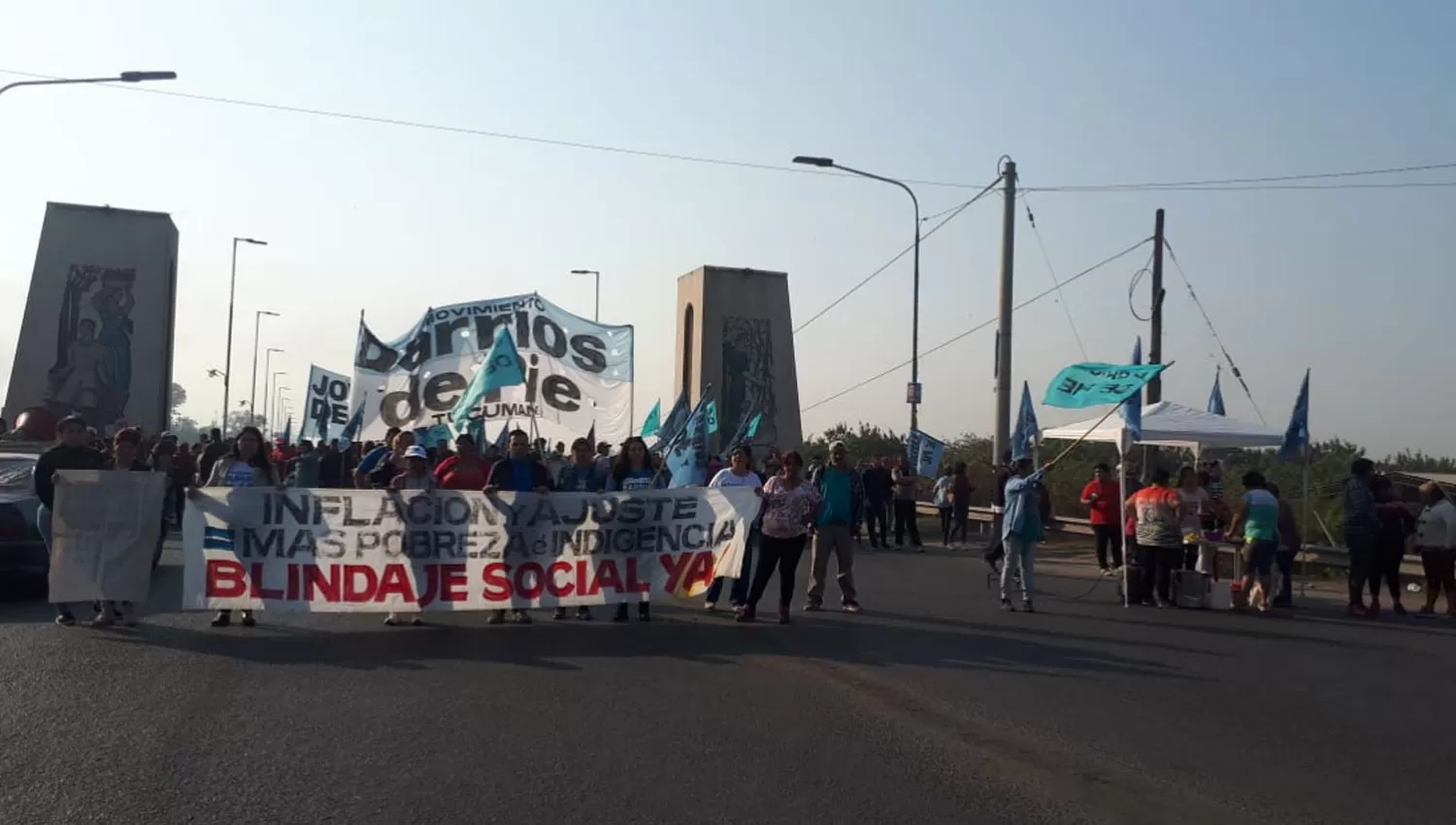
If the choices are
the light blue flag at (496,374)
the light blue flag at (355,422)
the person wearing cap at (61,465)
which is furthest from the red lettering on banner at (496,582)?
the light blue flag at (355,422)

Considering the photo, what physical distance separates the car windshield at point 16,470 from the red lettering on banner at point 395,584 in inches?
190

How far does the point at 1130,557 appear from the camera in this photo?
54.1 ft

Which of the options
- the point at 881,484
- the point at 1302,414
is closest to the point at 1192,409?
the point at 1302,414

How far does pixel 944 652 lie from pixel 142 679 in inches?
241

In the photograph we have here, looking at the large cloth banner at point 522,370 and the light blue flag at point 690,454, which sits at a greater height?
the large cloth banner at point 522,370

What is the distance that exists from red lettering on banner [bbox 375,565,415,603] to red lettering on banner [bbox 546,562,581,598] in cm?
120

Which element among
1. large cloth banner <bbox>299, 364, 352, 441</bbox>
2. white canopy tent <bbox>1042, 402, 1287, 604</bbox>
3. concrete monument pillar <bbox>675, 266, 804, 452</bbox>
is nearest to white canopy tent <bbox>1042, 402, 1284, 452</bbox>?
white canopy tent <bbox>1042, 402, 1287, 604</bbox>

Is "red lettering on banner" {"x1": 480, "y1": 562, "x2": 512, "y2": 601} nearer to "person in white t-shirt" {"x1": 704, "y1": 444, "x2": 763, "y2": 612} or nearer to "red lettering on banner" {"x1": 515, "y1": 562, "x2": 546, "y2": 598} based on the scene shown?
"red lettering on banner" {"x1": 515, "y1": 562, "x2": 546, "y2": 598}

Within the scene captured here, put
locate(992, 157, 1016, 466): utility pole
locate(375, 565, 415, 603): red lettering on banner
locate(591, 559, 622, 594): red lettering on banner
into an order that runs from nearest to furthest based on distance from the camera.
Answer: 1. locate(375, 565, 415, 603): red lettering on banner
2. locate(591, 559, 622, 594): red lettering on banner
3. locate(992, 157, 1016, 466): utility pole

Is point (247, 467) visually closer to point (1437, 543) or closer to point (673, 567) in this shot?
point (673, 567)

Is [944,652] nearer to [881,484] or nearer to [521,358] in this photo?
[521,358]

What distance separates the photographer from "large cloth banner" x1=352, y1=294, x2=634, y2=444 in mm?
19188

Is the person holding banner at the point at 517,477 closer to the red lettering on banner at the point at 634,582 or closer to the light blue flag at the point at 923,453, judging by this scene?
the red lettering on banner at the point at 634,582

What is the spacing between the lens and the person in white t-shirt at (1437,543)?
52.4 ft
